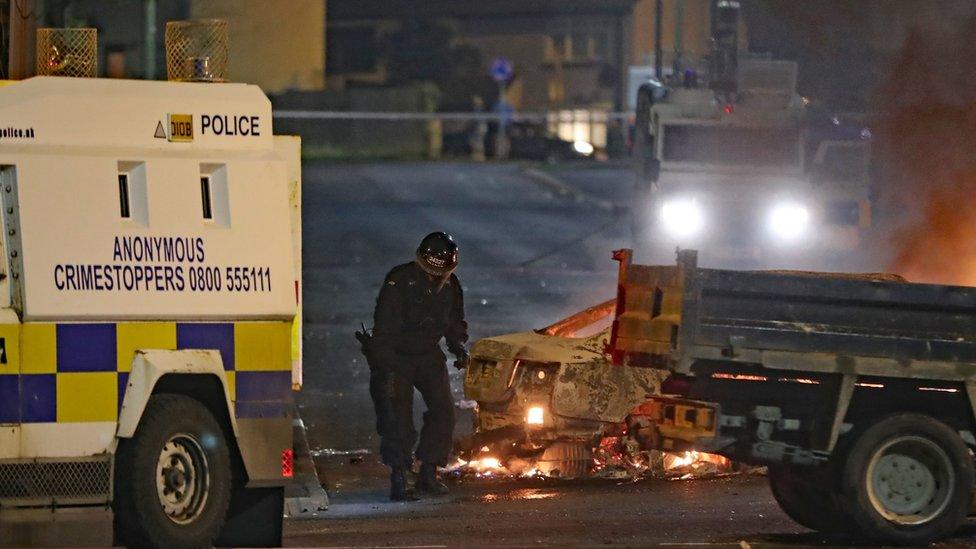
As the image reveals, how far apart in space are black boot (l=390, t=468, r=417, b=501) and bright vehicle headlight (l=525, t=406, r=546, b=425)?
917mm

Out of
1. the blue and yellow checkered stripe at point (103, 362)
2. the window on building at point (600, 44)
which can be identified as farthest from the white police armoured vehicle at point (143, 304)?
the window on building at point (600, 44)

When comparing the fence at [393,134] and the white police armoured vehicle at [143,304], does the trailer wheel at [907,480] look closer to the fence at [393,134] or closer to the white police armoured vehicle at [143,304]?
the white police armoured vehicle at [143,304]

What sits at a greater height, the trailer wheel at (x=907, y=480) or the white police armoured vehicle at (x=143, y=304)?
the white police armoured vehicle at (x=143, y=304)

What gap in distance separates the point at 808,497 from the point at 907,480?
673 mm

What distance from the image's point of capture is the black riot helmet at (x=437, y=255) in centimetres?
1076

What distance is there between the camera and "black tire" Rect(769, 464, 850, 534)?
30.9ft

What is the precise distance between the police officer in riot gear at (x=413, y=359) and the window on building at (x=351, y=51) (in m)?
51.9

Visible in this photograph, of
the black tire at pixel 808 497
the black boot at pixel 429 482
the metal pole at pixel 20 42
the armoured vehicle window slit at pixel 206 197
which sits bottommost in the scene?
the black boot at pixel 429 482

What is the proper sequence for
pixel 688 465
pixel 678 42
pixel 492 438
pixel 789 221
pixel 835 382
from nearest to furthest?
pixel 835 382 < pixel 492 438 < pixel 688 465 < pixel 789 221 < pixel 678 42

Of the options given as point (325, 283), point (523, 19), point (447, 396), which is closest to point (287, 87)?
point (523, 19)

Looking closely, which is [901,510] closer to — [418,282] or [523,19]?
[418,282]

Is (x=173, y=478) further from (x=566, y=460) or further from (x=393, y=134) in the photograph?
(x=393, y=134)

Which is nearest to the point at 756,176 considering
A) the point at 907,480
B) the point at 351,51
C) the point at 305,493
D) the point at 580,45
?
the point at 305,493

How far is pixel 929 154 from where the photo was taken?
68.6 feet
